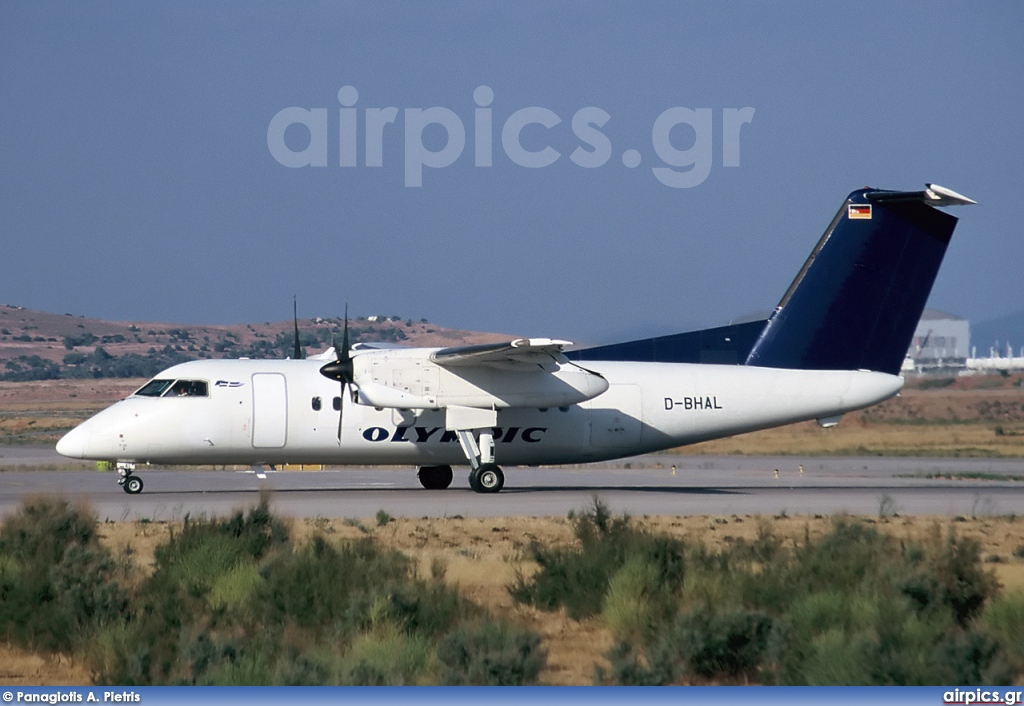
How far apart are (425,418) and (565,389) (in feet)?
9.47

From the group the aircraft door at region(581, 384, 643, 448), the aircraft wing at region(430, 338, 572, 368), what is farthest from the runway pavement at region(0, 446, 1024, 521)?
the aircraft wing at region(430, 338, 572, 368)

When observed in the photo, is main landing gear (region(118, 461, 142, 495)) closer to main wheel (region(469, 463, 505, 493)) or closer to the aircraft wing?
the aircraft wing

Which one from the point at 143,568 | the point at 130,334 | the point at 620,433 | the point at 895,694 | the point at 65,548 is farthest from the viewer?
the point at 130,334

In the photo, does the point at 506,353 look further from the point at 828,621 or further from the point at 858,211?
the point at 828,621

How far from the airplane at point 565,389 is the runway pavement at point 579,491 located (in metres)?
1.00

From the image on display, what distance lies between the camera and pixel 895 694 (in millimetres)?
7445

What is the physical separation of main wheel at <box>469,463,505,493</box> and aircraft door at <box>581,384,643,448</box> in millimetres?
2197

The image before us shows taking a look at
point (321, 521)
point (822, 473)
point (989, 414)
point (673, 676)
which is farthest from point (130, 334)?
point (673, 676)

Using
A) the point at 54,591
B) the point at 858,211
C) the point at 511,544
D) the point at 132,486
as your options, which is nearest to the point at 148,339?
the point at 132,486

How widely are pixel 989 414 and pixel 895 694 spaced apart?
181 ft

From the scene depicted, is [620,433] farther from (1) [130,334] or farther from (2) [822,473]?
(1) [130,334]

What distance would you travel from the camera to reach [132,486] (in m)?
24.7

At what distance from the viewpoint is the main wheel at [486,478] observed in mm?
24344

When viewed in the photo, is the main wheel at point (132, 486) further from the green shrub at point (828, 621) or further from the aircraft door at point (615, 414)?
the green shrub at point (828, 621)
